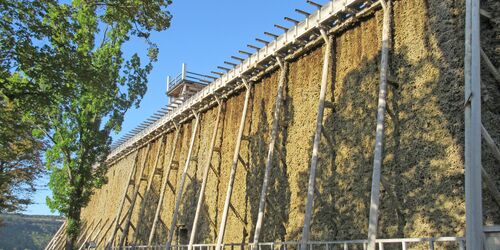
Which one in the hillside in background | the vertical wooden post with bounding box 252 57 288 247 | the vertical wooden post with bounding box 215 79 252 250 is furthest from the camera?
the hillside in background

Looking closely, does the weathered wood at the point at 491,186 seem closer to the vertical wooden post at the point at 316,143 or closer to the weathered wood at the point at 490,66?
the weathered wood at the point at 490,66

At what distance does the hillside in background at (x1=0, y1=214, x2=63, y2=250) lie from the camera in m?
96.2

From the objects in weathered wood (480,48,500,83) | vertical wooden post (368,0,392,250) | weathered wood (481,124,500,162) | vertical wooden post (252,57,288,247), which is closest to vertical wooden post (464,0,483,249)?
weathered wood (481,124,500,162)

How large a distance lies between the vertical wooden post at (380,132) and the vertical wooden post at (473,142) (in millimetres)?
2112

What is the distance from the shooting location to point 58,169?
1861 cm

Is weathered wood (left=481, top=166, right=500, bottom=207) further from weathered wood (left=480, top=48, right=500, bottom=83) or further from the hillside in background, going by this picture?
the hillside in background

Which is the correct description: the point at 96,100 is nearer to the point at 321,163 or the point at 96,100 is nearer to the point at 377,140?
the point at 321,163

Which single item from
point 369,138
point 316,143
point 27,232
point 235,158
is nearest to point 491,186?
point 369,138

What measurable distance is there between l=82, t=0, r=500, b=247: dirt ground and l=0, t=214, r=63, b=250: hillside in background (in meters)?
87.9

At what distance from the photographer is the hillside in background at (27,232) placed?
9619 centimetres

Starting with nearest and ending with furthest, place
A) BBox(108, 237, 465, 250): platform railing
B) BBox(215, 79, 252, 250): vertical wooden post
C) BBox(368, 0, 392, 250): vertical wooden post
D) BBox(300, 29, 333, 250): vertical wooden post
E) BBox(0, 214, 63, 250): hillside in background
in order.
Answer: BBox(108, 237, 465, 250): platform railing → BBox(368, 0, 392, 250): vertical wooden post → BBox(300, 29, 333, 250): vertical wooden post → BBox(215, 79, 252, 250): vertical wooden post → BBox(0, 214, 63, 250): hillside in background

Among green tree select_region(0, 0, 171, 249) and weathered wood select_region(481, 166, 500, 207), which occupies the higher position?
green tree select_region(0, 0, 171, 249)

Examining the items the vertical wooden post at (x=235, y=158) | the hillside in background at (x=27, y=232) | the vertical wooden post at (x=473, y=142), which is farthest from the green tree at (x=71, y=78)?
the hillside in background at (x=27, y=232)

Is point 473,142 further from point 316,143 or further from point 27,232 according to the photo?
point 27,232
